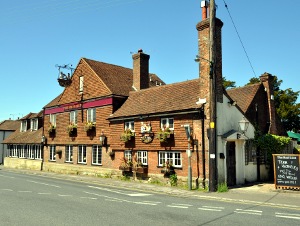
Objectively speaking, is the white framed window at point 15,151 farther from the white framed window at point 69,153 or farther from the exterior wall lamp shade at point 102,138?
the exterior wall lamp shade at point 102,138

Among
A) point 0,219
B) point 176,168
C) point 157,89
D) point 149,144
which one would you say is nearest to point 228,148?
point 176,168

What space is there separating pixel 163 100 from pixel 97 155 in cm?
825

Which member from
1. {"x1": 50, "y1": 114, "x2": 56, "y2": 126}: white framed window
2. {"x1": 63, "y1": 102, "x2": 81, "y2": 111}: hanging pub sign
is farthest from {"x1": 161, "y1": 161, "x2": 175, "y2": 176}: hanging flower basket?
{"x1": 50, "y1": 114, "x2": 56, "y2": 126}: white framed window

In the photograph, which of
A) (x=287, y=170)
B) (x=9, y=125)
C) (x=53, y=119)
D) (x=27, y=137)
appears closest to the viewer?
(x=287, y=170)

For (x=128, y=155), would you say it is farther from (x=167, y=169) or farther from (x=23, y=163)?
(x=23, y=163)

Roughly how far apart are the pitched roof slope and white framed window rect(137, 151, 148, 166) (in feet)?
9.29

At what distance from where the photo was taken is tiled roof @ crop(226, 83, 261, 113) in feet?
73.6

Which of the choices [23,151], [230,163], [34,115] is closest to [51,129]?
[23,151]

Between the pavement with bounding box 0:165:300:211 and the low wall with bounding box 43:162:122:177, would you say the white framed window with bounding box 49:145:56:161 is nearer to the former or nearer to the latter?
the low wall with bounding box 43:162:122:177

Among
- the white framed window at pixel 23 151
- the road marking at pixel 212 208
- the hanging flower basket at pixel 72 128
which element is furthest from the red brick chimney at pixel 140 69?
the white framed window at pixel 23 151

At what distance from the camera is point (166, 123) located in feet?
66.4

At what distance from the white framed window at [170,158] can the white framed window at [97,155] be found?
23.4 ft

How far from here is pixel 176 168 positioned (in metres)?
19.2

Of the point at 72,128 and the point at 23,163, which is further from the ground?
the point at 72,128
